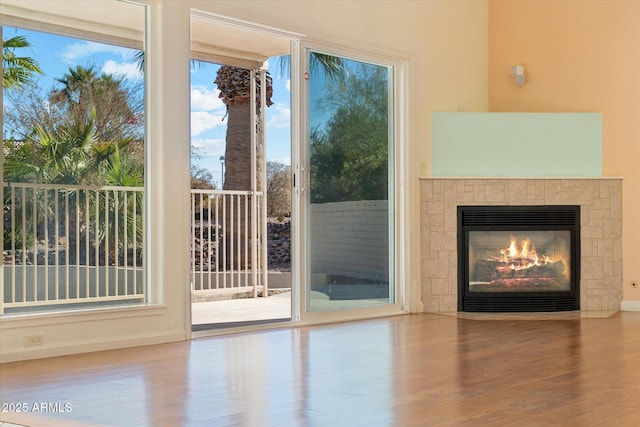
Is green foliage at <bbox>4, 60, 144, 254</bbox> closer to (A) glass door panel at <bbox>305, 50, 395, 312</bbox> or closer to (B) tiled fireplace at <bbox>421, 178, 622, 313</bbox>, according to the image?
(A) glass door panel at <bbox>305, 50, 395, 312</bbox>

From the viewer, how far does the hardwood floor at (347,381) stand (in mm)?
3240

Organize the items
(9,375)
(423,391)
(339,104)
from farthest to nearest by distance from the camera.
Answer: (339,104) → (9,375) → (423,391)

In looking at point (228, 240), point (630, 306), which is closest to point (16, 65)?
point (228, 240)

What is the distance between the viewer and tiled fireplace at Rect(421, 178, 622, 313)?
7328 millimetres

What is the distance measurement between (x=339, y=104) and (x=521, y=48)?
2.23 metres

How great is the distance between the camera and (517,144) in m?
7.42

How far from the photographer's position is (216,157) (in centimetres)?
845

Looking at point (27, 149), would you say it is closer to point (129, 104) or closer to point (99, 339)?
point (129, 104)

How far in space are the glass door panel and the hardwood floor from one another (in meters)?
0.86

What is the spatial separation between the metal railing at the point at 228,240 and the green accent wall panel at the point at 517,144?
2.35 meters

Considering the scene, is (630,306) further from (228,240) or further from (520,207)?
(228,240)

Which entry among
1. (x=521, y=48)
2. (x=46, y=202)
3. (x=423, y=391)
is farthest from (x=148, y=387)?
(x=521, y=48)

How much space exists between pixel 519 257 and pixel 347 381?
3771mm

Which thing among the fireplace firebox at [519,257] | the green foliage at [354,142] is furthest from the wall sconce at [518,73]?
the green foliage at [354,142]
